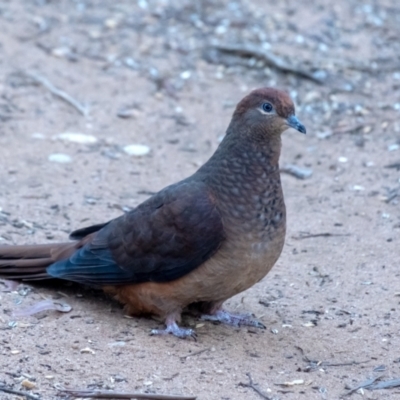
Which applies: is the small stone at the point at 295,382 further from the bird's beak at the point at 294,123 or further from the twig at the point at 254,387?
the bird's beak at the point at 294,123

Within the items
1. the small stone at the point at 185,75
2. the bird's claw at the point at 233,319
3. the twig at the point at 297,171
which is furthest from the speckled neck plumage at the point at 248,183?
the small stone at the point at 185,75

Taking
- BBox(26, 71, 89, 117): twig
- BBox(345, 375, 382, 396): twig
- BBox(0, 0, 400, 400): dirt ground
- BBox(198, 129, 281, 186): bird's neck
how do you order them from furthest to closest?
BBox(26, 71, 89, 117): twig
BBox(198, 129, 281, 186): bird's neck
BBox(0, 0, 400, 400): dirt ground
BBox(345, 375, 382, 396): twig

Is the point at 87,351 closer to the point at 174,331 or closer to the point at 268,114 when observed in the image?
the point at 174,331

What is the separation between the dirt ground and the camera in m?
4.67

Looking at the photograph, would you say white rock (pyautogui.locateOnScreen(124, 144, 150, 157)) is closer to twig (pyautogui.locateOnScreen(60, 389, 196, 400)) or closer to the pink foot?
the pink foot

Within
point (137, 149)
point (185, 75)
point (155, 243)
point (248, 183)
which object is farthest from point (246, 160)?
point (185, 75)

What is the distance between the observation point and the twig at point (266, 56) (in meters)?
9.80

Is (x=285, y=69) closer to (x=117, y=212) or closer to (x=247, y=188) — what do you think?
(x=117, y=212)

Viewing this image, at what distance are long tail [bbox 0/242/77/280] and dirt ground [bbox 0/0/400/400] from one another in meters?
0.10

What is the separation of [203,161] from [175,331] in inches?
134

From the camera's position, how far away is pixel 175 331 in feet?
16.7

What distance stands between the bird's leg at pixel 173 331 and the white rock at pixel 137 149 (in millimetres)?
3451

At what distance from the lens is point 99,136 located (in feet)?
28.3

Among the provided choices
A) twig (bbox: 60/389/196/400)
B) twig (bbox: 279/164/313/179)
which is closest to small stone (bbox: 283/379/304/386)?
Answer: twig (bbox: 60/389/196/400)
